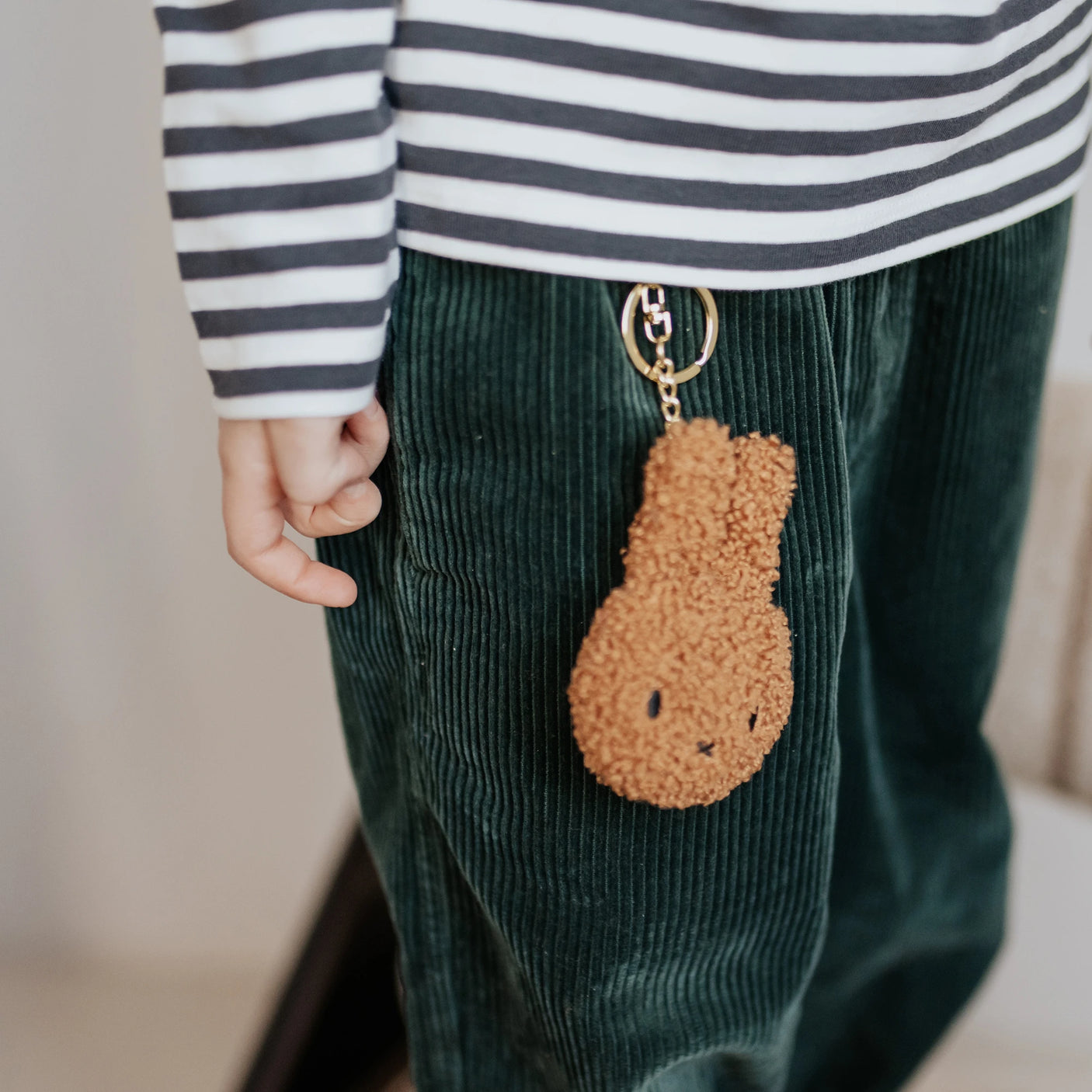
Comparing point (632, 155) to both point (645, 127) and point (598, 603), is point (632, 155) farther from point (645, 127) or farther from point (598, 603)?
point (598, 603)

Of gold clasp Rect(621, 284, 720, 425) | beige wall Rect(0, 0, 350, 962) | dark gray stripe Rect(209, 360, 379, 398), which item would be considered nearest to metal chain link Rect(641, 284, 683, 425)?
gold clasp Rect(621, 284, 720, 425)

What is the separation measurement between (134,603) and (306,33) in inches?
21.9

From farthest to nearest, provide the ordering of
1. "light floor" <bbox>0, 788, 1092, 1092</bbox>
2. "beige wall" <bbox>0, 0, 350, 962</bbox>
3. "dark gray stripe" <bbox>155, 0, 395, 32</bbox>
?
"light floor" <bbox>0, 788, 1092, 1092</bbox> → "beige wall" <bbox>0, 0, 350, 962</bbox> → "dark gray stripe" <bbox>155, 0, 395, 32</bbox>

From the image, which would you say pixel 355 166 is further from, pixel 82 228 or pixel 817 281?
pixel 82 228

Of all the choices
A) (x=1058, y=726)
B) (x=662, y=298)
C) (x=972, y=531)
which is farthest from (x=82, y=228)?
(x=1058, y=726)

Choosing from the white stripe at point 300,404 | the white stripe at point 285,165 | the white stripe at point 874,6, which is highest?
the white stripe at point 874,6

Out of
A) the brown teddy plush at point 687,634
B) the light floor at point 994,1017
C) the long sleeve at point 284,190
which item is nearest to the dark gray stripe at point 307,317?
the long sleeve at point 284,190

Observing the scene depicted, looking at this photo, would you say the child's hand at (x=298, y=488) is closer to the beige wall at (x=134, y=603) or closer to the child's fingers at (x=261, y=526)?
the child's fingers at (x=261, y=526)

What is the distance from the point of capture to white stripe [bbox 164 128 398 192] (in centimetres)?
33

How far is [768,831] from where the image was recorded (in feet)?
1.41

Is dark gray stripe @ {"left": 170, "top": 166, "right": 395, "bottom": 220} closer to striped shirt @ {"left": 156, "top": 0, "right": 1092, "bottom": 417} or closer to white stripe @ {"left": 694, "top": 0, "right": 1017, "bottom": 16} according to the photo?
striped shirt @ {"left": 156, "top": 0, "right": 1092, "bottom": 417}

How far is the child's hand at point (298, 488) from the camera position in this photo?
0.36m

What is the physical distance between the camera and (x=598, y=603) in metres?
0.39

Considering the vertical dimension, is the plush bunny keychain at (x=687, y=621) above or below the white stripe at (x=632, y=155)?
below
